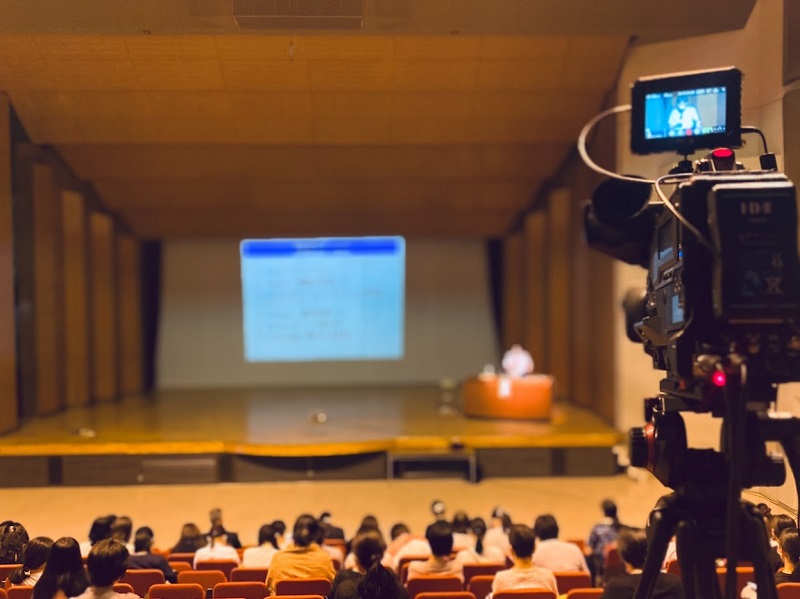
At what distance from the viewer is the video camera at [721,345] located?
4.91 ft

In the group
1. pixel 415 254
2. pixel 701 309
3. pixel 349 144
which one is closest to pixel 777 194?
pixel 701 309

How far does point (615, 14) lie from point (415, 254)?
7.09 meters

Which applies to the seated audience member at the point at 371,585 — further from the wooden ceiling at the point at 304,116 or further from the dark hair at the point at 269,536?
the wooden ceiling at the point at 304,116

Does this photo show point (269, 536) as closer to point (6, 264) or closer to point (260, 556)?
point (260, 556)

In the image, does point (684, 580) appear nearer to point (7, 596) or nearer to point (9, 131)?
point (7, 596)

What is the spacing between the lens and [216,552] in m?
3.94

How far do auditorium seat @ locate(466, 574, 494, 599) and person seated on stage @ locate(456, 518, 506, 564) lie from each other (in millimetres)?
323

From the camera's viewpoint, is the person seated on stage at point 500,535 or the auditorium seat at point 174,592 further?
the person seated on stage at point 500,535

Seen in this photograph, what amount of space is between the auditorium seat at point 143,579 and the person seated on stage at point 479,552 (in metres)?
1.44

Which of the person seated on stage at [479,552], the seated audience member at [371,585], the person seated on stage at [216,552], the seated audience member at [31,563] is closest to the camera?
the seated audience member at [371,585]

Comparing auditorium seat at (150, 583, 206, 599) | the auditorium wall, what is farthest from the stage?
the auditorium wall

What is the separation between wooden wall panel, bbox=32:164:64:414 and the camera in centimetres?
874

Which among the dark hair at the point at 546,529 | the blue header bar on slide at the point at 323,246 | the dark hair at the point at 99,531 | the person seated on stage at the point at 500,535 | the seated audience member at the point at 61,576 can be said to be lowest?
the person seated on stage at the point at 500,535

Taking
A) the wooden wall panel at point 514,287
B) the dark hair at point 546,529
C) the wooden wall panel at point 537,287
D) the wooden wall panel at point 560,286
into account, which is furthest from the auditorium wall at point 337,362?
the dark hair at point 546,529
